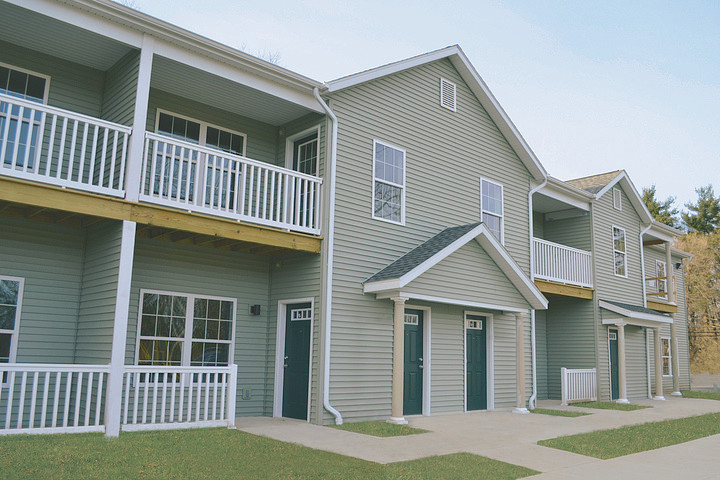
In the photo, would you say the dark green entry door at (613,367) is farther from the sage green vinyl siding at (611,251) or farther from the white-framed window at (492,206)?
the white-framed window at (492,206)

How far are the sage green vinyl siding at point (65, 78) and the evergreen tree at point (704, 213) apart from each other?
48128 mm

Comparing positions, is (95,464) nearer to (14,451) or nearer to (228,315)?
(14,451)

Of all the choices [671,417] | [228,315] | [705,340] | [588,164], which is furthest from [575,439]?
[588,164]

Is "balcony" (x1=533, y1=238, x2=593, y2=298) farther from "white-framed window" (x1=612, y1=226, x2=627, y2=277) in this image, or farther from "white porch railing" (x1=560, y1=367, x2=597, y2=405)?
"white porch railing" (x1=560, y1=367, x2=597, y2=405)

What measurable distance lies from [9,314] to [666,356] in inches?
876

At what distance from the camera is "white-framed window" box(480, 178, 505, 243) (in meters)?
14.9

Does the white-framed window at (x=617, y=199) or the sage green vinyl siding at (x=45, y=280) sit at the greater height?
the white-framed window at (x=617, y=199)

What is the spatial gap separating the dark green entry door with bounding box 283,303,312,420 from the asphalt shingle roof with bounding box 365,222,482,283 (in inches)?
57.4

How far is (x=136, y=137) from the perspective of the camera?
8.94 m

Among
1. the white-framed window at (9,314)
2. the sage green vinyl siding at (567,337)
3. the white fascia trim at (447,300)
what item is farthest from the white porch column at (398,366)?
the sage green vinyl siding at (567,337)

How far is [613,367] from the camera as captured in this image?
1842cm

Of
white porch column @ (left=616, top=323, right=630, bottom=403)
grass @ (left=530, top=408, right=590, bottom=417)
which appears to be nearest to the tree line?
white porch column @ (left=616, top=323, right=630, bottom=403)

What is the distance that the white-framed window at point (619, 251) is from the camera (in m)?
19.5

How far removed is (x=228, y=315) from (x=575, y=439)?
257 inches
